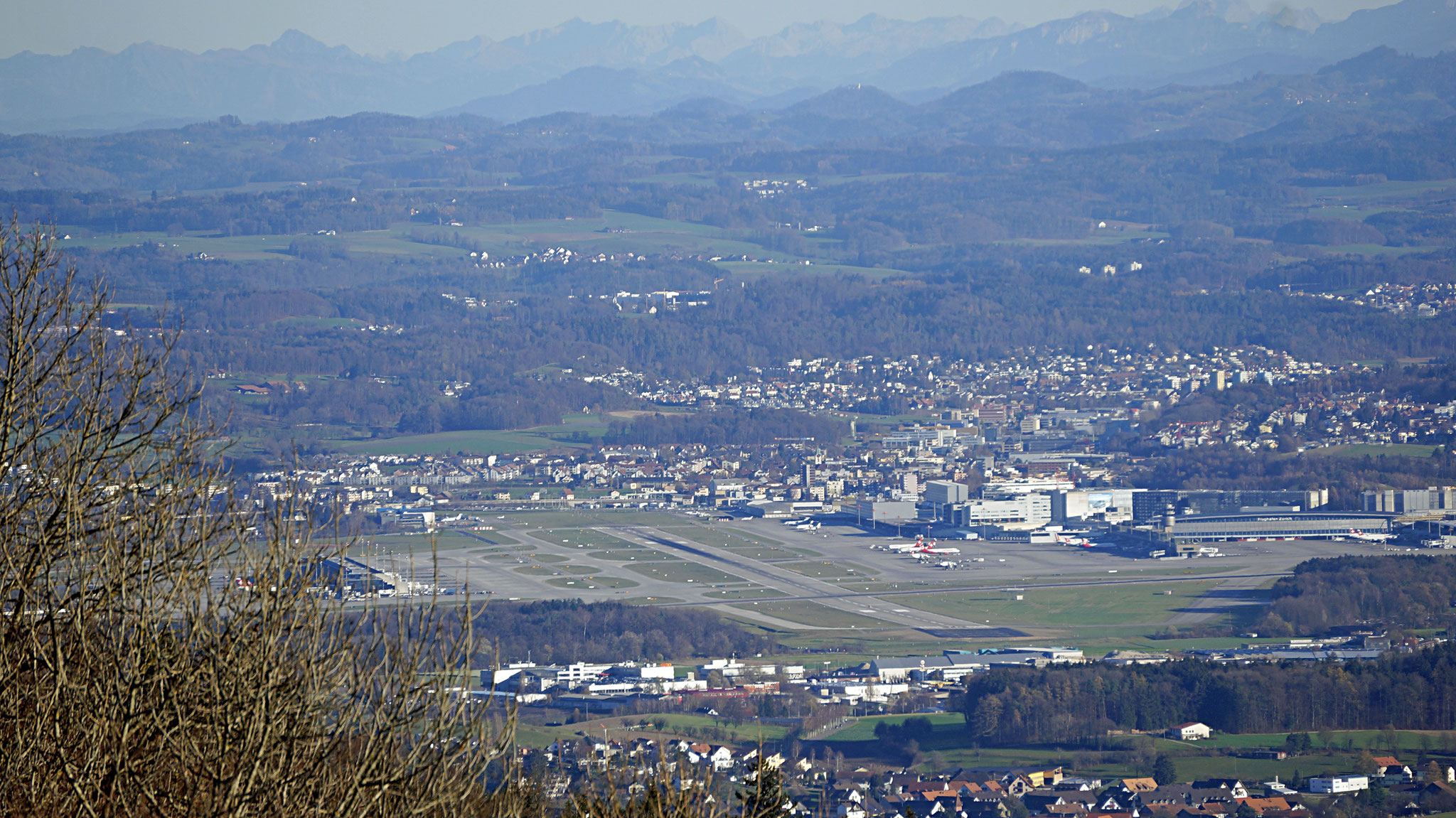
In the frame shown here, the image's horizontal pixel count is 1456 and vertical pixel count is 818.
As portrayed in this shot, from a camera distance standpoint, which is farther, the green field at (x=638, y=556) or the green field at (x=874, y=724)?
the green field at (x=638, y=556)

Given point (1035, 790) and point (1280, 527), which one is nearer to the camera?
point (1035, 790)

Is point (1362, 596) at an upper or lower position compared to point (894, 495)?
upper

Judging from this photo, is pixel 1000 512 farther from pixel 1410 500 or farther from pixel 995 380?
pixel 995 380

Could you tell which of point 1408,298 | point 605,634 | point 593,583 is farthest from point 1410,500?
point 1408,298

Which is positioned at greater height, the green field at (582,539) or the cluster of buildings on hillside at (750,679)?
the cluster of buildings on hillside at (750,679)

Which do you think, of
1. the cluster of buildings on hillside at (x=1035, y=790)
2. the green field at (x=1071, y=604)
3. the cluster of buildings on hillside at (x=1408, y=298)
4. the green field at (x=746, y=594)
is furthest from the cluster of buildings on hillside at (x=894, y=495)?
the cluster of buildings on hillside at (x=1408, y=298)

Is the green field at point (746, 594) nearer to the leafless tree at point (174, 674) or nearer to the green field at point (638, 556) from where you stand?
the green field at point (638, 556)

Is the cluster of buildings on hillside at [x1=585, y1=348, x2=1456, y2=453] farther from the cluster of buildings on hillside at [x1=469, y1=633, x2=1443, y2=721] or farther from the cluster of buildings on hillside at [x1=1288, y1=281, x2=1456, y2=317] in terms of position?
the cluster of buildings on hillside at [x1=469, y1=633, x2=1443, y2=721]
